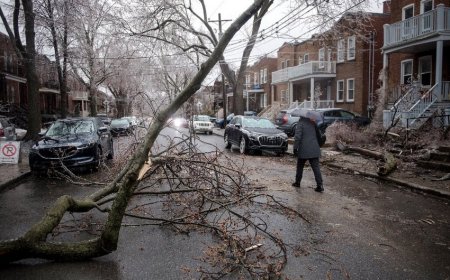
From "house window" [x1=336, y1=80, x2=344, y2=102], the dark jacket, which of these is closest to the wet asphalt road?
the dark jacket

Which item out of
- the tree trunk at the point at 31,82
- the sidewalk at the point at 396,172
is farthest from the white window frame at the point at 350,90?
the tree trunk at the point at 31,82

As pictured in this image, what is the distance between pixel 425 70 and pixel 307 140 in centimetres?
1684

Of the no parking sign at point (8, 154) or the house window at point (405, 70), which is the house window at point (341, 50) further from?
the no parking sign at point (8, 154)

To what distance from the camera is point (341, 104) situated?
1248 inches

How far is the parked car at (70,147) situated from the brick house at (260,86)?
3712 cm

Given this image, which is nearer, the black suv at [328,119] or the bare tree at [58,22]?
the bare tree at [58,22]

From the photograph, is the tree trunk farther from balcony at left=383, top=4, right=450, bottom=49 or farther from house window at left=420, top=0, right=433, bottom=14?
house window at left=420, top=0, right=433, bottom=14

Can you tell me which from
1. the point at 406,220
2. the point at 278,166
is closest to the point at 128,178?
the point at 406,220

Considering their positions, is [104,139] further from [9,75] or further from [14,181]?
[9,75]

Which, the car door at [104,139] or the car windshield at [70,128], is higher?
the car windshield at [70,128]

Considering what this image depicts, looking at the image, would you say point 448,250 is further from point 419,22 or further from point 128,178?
point 419,22

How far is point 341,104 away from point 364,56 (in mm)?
4332

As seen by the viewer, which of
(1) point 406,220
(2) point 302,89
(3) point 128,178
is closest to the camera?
(3) point 128,178

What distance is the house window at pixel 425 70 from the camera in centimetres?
2180
